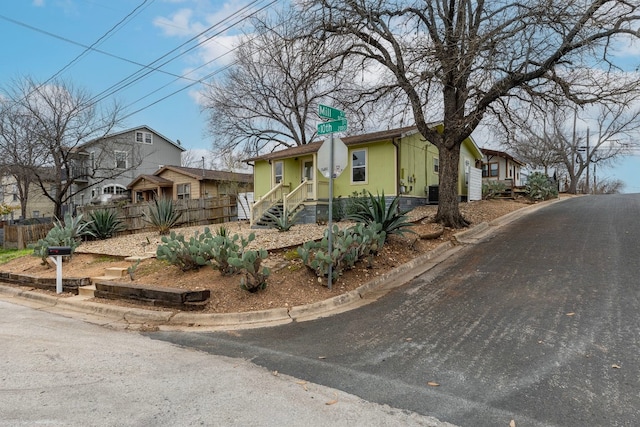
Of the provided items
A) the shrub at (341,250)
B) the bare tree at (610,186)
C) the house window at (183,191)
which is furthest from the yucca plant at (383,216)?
the bare tree at (610,186)

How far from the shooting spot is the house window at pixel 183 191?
88.1ft

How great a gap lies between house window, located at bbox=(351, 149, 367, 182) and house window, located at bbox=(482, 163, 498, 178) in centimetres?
1692

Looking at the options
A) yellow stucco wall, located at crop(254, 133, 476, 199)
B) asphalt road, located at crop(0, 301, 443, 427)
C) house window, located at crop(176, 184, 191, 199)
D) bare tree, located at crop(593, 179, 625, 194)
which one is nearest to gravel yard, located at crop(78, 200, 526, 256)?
yellow stucco wall, located at crop(254, 133, 476, 199)

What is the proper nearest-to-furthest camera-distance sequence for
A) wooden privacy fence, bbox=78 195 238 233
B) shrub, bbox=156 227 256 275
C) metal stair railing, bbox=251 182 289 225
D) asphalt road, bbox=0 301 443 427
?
asphalt road, bbox=0 301 443 427
shrub, bbox=156 227 256 275
metal stair railing, bbox=251 182 289 225
wooden privacy fence, bbox=78 195 238 233

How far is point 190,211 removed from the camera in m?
18.7

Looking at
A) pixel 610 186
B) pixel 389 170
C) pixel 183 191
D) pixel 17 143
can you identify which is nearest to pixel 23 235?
pixel 17 143

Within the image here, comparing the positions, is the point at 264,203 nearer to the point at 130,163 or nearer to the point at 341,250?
the point at 341,250

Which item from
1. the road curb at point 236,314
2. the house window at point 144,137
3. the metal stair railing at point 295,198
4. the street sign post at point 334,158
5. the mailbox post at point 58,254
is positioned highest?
the house window at point 144,137

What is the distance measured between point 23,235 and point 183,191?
10637 mm

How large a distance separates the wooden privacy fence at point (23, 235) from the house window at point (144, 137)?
16.1m

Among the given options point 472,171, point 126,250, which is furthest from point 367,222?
point 472,171

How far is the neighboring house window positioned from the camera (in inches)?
1263

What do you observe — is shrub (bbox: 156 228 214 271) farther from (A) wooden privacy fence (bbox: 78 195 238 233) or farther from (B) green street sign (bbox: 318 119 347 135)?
(A) wooden privacy fence (bbox: 78 195 238 233)

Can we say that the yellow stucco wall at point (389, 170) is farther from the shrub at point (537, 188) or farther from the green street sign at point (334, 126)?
the green street sign at point (334, 126)
